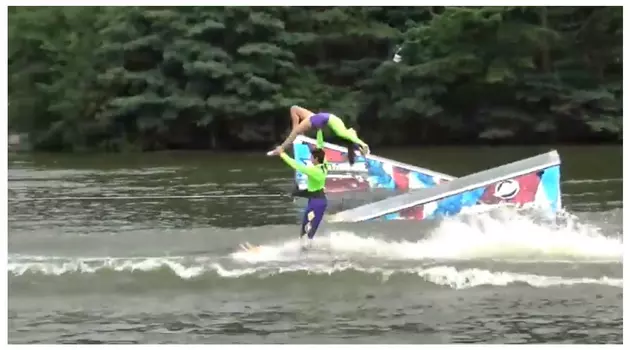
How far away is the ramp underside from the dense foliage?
20069 mm

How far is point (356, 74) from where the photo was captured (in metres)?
34.9

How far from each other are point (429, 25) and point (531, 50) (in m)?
3.57

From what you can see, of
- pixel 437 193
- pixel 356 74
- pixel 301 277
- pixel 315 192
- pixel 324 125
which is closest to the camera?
pixel 301 277

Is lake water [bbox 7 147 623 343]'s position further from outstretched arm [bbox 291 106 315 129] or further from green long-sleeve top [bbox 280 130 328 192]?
outstretched arm [bbox 291 106 315 129]

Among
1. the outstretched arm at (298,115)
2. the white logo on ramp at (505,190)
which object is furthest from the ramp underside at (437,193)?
the outstretched arm at (298,115)

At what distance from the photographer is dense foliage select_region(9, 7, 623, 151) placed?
32281 mm

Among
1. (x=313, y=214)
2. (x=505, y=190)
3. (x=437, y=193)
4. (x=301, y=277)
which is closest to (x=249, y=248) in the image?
(x=313, y=214)

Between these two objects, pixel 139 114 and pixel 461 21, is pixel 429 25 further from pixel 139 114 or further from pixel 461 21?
pixel 139 114

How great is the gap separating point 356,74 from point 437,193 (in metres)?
23.3

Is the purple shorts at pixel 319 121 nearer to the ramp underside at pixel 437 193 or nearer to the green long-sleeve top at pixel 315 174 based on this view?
the green long-sleeve top at pixel 315 174

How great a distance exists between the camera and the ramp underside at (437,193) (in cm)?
1174

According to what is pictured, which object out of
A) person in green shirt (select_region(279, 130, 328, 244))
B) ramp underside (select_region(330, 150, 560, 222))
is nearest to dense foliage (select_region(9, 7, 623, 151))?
ramp underside (select_region(330, 150, 560, 222))

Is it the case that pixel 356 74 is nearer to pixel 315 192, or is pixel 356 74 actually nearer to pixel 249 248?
pixel 315 192

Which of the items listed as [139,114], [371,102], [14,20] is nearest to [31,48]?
[14,20]
